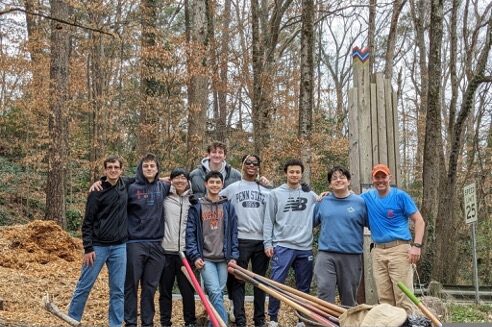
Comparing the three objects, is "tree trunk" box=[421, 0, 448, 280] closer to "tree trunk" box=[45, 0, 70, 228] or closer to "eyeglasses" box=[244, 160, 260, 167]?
"eyeglasses" box=[244, 160, 260, 167]

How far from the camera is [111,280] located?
5.61 m

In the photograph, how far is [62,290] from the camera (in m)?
8.30

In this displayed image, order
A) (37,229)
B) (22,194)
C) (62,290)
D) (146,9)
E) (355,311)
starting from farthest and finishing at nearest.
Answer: (22,194) < (146,9) < (37,229) < (62,290) < (355,311)

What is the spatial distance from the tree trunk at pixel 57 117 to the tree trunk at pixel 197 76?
3.47 m

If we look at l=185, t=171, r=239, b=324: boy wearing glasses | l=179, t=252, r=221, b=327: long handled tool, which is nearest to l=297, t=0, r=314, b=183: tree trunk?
l=185, t=171, r=239, b=324: boy wearing glasses

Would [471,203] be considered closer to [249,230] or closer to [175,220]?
[249,230]

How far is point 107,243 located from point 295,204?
2094 mm

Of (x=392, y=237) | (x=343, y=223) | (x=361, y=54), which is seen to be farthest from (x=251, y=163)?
(x=361, y=54)

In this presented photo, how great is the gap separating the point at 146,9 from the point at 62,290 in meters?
9.30

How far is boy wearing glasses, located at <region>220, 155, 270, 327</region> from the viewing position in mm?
5965

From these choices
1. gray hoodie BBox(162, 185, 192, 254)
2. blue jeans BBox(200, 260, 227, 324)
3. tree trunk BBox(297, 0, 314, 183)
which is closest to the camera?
blue jeans BBox(200, 260, 227, 324)

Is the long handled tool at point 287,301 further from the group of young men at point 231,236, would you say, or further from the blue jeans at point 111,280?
the blue jeans at point 111,280

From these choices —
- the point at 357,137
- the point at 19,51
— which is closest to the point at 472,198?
the point at 357,137

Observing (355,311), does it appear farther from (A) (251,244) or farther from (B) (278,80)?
(B) (278,80)
